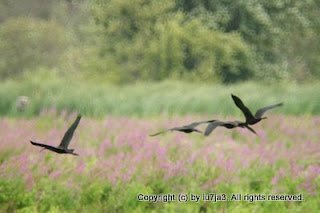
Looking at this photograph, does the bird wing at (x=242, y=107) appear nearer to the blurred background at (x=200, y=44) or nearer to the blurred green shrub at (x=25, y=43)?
the blurred background at (x=200, y=44)

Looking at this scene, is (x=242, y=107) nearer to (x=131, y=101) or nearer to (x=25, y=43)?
(x=131, y=101)

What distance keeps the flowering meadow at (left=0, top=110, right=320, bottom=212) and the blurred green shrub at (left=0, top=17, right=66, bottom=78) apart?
66.0 ft

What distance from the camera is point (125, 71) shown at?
1877 cm

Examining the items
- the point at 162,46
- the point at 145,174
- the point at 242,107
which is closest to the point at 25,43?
the point at 162,46

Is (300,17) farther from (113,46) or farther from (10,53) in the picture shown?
(10,53)

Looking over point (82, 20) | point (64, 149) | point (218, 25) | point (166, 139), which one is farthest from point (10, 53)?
point (64, 149)

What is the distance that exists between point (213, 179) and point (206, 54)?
45.0 ft

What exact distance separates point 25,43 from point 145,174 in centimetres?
2326

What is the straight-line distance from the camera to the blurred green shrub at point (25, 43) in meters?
Answer: 25.4

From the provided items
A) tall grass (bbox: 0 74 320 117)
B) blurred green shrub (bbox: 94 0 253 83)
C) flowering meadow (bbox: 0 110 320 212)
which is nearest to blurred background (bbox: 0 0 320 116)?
blurred green shrub (bbox: 94 0 253 83)

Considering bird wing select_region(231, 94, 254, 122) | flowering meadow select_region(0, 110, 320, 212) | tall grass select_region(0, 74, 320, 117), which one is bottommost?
tall grass select_region(0, 74, 320, 117)

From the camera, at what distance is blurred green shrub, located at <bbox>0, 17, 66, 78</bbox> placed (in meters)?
25.4

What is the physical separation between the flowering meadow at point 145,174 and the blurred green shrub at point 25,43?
20.1m

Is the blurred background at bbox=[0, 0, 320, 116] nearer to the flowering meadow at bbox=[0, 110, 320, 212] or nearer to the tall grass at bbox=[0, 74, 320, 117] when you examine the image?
the tall grass at bbox=[0, 74, 320, 117]
